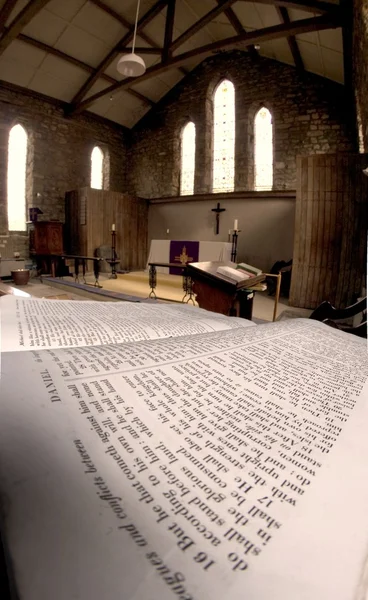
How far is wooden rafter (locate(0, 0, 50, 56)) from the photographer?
6023 mm

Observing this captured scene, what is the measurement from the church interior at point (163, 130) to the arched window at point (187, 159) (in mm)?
34

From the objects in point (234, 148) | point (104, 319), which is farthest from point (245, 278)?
point (234, 148)

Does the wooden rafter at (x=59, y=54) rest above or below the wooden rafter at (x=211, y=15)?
below

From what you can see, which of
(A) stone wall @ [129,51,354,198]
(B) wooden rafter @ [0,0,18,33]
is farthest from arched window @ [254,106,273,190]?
(B) wooden rafter @ [0,0,18,33]

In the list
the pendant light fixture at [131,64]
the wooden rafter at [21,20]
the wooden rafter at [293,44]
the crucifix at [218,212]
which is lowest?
the crucifix at [218,212]

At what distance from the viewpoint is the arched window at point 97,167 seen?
10.9 meters

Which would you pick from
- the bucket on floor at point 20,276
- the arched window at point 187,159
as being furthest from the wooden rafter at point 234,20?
→ the bucket on floor at point 20,276

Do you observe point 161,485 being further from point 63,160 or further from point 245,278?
point 63,160

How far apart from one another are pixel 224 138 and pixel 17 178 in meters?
6.28

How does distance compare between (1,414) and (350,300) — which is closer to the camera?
(1,414)

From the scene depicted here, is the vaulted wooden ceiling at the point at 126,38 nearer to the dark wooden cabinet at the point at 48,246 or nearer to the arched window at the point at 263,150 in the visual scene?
the arched window at the point at 263,150

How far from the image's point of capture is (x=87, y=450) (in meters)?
0.35

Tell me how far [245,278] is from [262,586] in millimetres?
2174

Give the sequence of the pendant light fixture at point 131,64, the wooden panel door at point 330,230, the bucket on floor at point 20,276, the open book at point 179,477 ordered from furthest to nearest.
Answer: the bucket on floor at point 20,276 < the pendant light fixture at point 131,64 < the wooden panel door at point 330,230 < the open book at point 179,477
